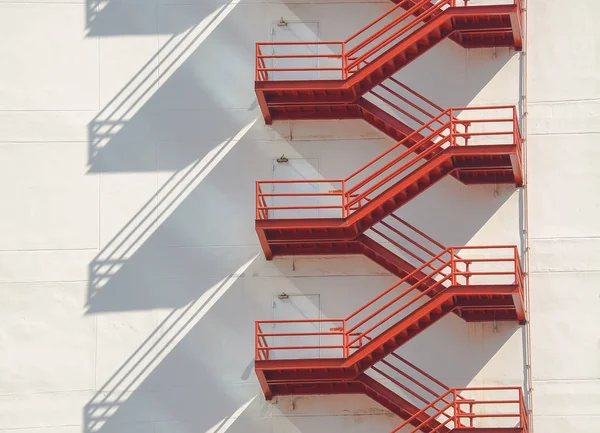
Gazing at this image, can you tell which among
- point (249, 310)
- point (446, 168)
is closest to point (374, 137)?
point (446, 168)

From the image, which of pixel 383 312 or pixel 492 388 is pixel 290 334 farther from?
pixel 492 388

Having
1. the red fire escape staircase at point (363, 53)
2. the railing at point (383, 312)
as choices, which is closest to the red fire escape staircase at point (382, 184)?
the railing at point (383, 312)

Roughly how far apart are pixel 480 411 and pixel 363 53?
1043cm

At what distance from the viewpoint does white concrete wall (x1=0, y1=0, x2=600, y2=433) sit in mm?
43156

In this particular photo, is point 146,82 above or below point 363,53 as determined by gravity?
below

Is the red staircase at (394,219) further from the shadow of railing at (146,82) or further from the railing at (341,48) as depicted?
the shadow of railing at (146,82)

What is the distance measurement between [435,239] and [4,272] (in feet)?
38.7

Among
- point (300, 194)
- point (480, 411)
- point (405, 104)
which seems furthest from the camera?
point (405, 104)

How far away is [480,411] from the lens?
42750mm

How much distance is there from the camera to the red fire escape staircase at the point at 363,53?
142 feet

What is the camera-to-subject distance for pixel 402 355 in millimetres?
43250

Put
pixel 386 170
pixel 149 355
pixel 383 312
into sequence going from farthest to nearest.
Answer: pixel 386 170 → pixel 149 355 → pixel 383 312

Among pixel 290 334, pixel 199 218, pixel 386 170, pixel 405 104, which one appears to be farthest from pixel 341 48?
pixel 290 334

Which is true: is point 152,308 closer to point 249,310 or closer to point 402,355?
point 249,310
